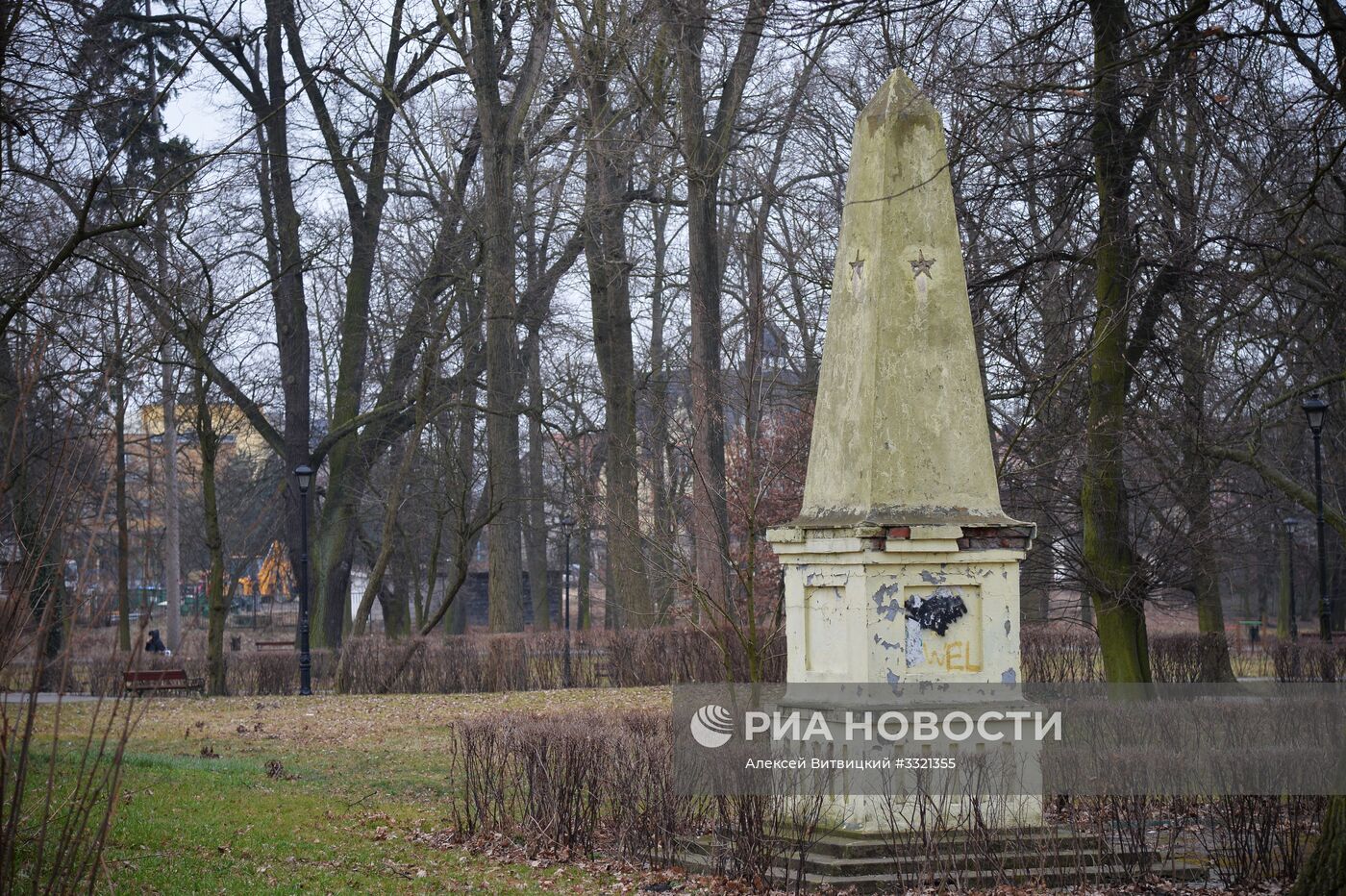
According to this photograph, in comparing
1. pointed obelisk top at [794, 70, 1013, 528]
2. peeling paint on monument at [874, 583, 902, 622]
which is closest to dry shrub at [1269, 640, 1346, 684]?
pointed obelisk top at [794, 70, 1013, 528]

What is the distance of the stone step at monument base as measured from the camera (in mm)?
7578

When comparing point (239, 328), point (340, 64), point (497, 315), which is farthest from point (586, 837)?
point (340, 64)

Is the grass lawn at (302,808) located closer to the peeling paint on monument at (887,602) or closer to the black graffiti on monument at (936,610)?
the peeling paint on monument at (887,602)

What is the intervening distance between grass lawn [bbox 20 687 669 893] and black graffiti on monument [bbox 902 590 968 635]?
2.40 metres

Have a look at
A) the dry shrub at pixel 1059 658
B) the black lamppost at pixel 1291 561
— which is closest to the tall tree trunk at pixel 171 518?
the dry shrub at pixel 1059 658

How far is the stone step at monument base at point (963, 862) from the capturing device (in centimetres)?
758

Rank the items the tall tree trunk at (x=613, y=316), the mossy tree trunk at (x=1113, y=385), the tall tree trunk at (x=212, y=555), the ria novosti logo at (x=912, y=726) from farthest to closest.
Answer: the tall tree trunk at (x=613, y=316)
the tall tree trunk at (x=212, y=555)
the mossy tree trunk at (x=1113, y=385)
the ria novosti logo at (x=912, y=726)

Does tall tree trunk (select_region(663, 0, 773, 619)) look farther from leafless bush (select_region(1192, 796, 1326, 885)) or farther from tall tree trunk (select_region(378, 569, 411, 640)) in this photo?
tall tree trunk (select_region(378, 569, 411, 640))

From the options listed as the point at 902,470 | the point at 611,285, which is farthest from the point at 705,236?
the point at 902,470

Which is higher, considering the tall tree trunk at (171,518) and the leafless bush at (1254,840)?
the tall tree trunk at (171,518)

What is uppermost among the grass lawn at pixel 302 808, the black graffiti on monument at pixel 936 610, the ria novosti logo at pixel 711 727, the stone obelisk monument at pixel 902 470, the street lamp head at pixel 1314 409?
the street lamp head at pixel 1314 409

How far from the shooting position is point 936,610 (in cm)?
827

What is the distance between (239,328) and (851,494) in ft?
64.5

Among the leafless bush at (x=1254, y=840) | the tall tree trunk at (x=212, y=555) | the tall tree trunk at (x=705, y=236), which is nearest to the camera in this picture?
the leafless bush at (x=1254, y=840)
